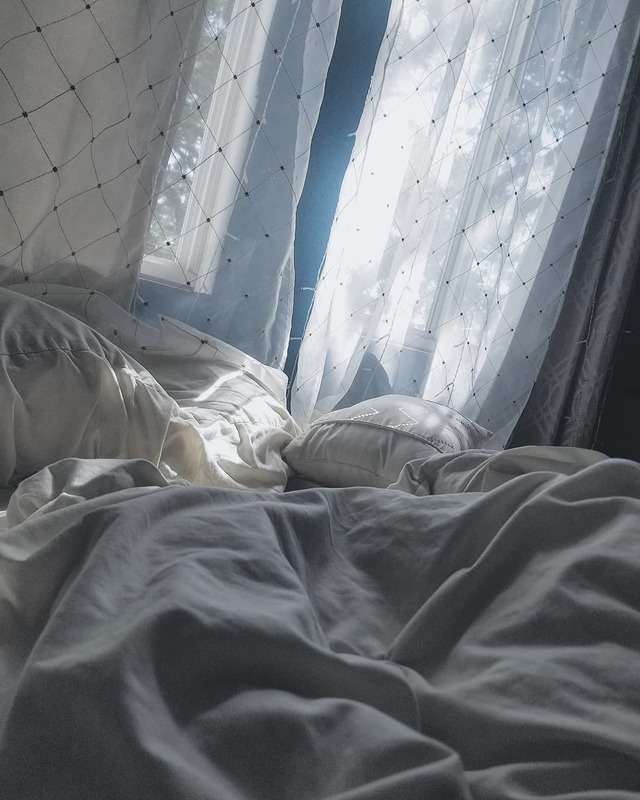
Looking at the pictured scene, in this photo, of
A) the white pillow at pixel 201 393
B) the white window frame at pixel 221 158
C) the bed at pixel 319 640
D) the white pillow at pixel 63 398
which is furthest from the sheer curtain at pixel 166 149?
the bed at pixel 319 640

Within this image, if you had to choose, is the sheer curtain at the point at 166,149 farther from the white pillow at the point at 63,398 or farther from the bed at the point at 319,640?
the bed at the point at 319,640

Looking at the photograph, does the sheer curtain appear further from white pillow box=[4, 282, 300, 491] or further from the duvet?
the duvet

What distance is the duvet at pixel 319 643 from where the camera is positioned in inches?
18.3

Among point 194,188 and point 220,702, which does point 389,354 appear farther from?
point 220,702

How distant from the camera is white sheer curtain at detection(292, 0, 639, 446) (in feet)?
6.38

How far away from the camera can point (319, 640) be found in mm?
631

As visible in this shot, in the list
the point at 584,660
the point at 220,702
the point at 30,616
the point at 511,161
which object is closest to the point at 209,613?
the point at 220,702

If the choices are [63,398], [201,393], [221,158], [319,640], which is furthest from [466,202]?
[319,640]

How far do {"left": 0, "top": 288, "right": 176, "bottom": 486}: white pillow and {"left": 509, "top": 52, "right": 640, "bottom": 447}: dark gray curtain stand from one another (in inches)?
59.7

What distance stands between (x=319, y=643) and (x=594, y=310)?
6.61 ft

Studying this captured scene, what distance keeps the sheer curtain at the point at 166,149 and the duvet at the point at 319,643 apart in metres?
0.90

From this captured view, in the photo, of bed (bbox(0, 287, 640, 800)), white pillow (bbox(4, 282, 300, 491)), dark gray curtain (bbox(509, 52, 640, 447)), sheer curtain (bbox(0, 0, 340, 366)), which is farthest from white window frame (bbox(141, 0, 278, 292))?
dark gray curtain (bbox(509, 52, 640, 447))

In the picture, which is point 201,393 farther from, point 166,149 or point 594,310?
point 594,310

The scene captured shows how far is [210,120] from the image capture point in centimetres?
182
